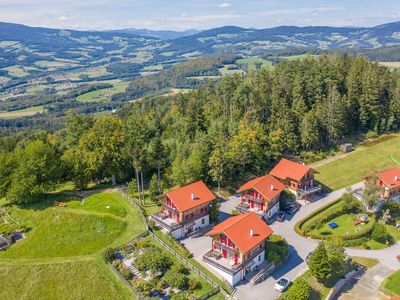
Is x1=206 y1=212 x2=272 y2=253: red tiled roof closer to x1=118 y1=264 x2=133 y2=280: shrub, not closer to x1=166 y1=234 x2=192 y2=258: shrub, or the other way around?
x1=166 y1=234 x2=192 y2=258: shrub

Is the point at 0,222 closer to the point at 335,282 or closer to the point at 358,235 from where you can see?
the point at 335,282

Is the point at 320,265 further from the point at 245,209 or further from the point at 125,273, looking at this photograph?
the point at 125,273

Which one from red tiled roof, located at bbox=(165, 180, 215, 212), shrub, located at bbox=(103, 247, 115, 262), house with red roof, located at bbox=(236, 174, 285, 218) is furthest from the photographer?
house with red roof, located at bbox=(236, 174, 285, 218)

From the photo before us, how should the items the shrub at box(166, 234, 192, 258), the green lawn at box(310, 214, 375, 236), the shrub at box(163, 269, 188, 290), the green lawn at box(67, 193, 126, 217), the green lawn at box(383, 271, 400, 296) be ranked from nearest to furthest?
the shrub at box(163, 269, 188, 290) → the green lawn at box(383, 271, 400, 296) → the shrub at box(166, 234, 192, 258) → the green lawn at box(310, 214, 375, 236) → the green lawn at box(67, 193, 126, 217)

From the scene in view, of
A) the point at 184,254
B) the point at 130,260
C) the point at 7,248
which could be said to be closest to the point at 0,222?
the point at 7,248

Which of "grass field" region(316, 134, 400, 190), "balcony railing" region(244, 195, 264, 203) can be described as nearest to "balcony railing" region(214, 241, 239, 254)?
"balcony railing" region(244, 195, 264, 203)

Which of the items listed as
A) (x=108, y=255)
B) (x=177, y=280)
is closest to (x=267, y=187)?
(x=177, y=280)
